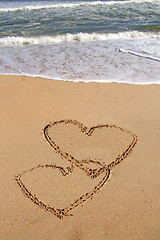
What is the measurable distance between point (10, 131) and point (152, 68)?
365cm

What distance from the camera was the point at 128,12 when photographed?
1263cm

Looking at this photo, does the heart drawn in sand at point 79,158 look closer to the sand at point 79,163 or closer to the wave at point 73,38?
the sand at point 79,163

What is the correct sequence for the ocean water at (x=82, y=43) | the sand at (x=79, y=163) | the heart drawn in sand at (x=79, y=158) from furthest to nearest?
the ocean water at (x=82, y=43)
the heart drawn in sand at (x=79, y=158)
the sand at (x=79, y=163)

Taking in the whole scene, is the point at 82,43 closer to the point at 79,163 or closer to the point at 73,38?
the point at 73,38

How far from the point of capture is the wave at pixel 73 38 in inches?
312

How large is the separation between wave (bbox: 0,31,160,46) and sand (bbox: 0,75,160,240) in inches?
150

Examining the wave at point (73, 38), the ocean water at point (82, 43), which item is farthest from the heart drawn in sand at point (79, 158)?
the wave at point (73, 38)

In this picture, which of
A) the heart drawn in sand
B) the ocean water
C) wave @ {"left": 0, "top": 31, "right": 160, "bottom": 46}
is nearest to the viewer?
the heart drawn in sand

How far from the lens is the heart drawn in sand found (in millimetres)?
2670

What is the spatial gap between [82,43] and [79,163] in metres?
5.50

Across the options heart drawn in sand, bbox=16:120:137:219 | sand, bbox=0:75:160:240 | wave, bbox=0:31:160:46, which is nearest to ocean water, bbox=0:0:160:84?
wave, bbox=0:31:160:46

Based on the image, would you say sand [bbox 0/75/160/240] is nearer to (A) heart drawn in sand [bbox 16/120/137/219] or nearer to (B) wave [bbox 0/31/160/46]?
(A) heart drawn in sand [bbox 16/120/137/219]

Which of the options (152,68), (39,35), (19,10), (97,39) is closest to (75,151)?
(152,68)

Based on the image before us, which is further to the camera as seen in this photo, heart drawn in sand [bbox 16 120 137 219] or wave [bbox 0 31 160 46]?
wave [bbox 0 31 160 46]
